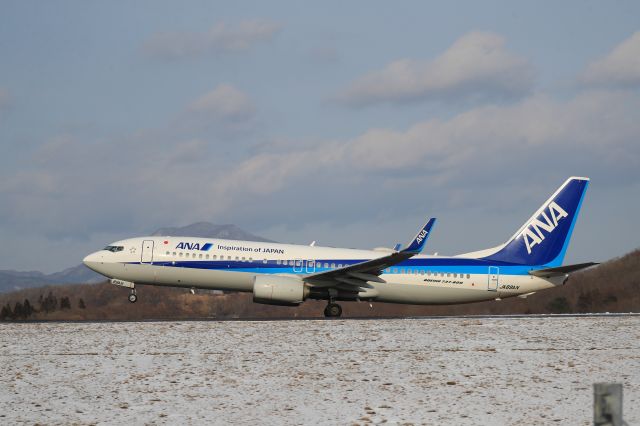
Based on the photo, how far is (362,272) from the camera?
33.6 m

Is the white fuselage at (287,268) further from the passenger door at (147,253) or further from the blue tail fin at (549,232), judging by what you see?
the blue tail fin at (549,232)

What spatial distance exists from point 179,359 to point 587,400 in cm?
958

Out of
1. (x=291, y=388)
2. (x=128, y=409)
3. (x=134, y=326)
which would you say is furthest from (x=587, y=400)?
(x=134, y=326)

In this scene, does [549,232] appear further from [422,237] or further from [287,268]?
[287,268]

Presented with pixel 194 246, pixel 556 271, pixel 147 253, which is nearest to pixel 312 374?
pixel 194 246

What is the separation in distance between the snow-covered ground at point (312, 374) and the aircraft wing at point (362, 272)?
644 cm

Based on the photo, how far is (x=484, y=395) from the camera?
17281 millimetres

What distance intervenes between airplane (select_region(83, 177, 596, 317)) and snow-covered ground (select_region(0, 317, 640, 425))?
25.2 ft

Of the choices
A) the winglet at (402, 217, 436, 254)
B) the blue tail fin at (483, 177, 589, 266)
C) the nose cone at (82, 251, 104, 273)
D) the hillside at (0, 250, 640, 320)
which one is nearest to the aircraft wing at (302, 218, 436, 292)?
the winglet at (402, 217, 436, 254)

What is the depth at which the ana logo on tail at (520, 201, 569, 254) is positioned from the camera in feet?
121

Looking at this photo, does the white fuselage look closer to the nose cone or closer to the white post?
the nose cone

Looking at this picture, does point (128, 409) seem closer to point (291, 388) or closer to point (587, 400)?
point (291, 388)

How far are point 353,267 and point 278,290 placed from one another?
313 cm

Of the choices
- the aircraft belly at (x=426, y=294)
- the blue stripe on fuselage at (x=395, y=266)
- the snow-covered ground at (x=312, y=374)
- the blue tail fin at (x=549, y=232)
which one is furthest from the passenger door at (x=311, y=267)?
the snow-covered ground at (x=312, y=374)
